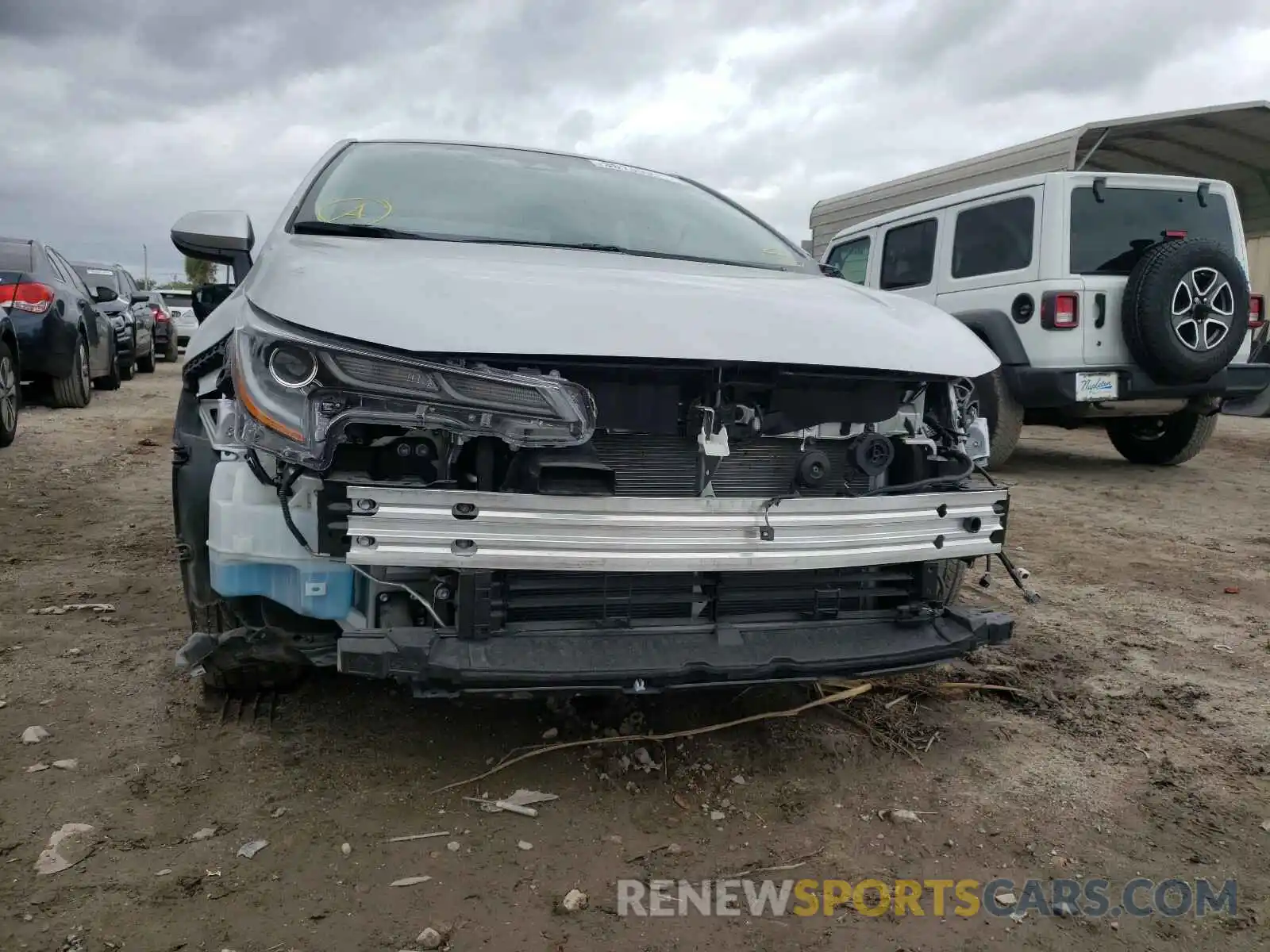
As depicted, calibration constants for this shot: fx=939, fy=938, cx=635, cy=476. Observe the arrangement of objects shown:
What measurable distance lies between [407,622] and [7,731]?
1.26 meters

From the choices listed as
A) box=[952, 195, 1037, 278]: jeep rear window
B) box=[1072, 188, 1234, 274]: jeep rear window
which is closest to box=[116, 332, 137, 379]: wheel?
box=[952, 195, 1037, 278]: jeep rear window

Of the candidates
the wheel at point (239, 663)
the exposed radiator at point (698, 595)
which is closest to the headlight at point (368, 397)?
the exposed radiator at point (698, 595)

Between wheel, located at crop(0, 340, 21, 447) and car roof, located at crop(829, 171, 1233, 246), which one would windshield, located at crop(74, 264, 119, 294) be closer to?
wheel, located at crop(0, 340, 21, 447)

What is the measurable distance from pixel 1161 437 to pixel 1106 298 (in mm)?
1969

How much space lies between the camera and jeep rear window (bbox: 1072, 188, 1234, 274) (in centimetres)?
595

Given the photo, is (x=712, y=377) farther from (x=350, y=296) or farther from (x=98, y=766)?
(x=98, y=766)

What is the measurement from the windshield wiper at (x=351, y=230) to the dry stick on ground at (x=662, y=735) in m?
1.43

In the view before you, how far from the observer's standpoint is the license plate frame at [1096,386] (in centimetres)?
589

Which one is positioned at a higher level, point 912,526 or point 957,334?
point 957,334

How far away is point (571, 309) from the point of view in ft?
6.61

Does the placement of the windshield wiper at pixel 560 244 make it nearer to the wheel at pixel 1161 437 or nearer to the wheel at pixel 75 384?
the wheel at pixel 1161 437

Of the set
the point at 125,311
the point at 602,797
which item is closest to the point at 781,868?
the point at 602,797

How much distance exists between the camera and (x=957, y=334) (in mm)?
2518

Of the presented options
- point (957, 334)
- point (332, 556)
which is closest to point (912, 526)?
point (957, 334)
